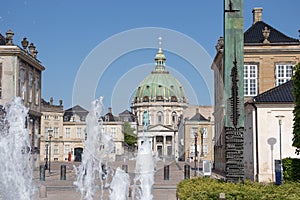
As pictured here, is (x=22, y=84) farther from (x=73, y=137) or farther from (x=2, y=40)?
(x=73, y=137)

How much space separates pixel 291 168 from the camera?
71.3 ft

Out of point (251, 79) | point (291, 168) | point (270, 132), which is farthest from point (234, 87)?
point (251, 79)

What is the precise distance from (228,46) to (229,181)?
9.82 feet

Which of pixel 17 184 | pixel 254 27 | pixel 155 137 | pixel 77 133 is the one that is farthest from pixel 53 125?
pixel 17 184

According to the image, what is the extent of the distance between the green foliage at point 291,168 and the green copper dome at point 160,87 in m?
105

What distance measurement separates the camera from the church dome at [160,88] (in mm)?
128875

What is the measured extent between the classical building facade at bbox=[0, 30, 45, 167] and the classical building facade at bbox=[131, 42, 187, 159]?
77636mm

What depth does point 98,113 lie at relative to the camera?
23812 millimetres

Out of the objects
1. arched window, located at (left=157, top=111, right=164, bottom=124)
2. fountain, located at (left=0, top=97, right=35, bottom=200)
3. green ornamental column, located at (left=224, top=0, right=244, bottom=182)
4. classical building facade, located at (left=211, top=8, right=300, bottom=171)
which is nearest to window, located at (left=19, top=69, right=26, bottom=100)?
fountain, located at (left=0, top=97, right=35, bottom=200)

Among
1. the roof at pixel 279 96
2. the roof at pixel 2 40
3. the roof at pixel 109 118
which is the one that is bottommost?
the roof at pixel 279 96

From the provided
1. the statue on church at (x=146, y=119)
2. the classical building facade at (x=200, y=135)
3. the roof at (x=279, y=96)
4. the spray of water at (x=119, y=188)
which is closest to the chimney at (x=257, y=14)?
the roof at (x=279, y=96)

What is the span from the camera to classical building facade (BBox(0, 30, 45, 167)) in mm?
37719

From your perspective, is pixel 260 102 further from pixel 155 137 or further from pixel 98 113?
pixel 155 137

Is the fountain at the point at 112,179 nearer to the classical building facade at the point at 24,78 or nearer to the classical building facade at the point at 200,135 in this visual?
the classical building facade at the point at 24,78
